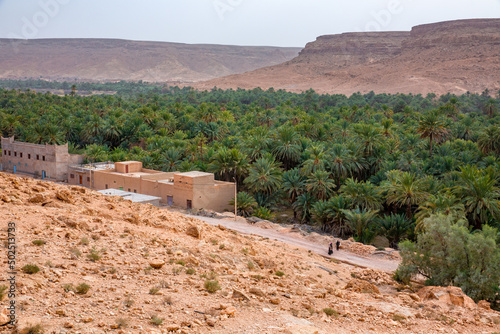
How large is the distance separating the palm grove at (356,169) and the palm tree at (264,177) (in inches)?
3.6

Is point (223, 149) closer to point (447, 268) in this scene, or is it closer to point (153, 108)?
point (447, 268)

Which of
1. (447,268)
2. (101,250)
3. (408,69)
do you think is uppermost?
(408,69)

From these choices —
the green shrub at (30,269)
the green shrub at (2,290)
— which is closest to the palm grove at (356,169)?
the green shrub at (30,269)

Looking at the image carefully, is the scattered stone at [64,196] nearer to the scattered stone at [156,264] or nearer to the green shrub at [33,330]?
the scattered stone at [156,264]

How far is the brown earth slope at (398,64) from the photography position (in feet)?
384

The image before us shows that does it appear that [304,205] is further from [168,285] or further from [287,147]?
[168,285]

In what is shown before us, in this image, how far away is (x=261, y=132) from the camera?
43094mm

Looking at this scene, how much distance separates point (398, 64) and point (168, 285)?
134 m

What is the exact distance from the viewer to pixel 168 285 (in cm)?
1162

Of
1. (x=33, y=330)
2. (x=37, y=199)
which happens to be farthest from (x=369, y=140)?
(x=33, y=330)

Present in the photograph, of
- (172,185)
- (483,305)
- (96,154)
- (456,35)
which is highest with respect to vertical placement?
(456,35)

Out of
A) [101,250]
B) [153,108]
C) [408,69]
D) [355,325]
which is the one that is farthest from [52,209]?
[408,69]

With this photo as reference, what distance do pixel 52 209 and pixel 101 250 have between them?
2.99 m

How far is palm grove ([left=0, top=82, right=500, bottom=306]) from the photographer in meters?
18.5
